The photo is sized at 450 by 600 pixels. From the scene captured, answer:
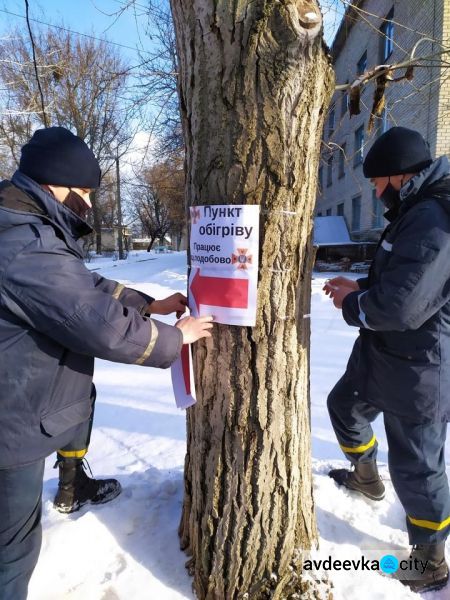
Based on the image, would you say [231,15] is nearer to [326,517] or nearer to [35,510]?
[35,510]

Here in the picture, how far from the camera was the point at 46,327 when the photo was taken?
136 centimetres

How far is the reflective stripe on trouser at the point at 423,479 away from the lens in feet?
5.90

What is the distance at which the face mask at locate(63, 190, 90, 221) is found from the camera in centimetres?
158

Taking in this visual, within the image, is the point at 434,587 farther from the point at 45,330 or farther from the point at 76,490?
the point at 45,330

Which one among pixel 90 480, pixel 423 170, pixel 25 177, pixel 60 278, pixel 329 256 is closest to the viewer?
pixel 60 278

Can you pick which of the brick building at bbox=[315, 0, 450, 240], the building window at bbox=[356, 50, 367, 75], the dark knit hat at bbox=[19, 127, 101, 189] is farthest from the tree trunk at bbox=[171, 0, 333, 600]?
the building window at bbox=[356, 50, 367, 75]

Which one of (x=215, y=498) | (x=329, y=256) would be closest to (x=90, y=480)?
(x=215, y=498)

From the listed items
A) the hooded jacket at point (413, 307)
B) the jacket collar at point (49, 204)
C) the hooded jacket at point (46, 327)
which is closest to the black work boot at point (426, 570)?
the hooded jacket at point (413, 307)

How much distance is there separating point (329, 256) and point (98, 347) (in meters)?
16.6

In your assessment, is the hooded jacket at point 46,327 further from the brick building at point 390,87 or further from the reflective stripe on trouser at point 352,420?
the brick building at point 390,87

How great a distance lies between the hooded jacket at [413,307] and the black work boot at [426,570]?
2.08 feet

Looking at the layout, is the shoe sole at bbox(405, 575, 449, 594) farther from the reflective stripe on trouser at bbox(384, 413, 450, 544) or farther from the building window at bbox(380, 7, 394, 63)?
the building window at bbox(380, 7, 394, 63)

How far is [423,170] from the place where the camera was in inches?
70.5

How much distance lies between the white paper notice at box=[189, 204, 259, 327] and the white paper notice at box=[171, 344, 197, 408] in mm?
214
